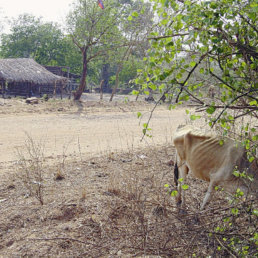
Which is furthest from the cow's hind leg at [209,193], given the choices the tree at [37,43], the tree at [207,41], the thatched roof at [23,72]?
the tree at [37,43]

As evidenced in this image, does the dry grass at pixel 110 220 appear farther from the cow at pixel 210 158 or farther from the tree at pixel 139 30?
the tree at pixel 139 30

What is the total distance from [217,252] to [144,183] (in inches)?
92.2

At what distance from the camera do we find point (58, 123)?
12008 millimetres

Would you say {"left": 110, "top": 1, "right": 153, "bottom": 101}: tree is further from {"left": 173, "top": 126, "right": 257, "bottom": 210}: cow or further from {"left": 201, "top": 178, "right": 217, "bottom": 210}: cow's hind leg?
{"left": 201, "top": 178, "right": 217, "bottom": 210}: cow's hind leg

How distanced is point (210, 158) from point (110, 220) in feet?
5.08

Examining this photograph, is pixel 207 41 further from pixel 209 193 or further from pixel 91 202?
pixel 91 202

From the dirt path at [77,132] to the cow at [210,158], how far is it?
5.37 ft

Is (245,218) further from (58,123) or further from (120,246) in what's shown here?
(58,123)

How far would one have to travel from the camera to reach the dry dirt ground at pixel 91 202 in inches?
127

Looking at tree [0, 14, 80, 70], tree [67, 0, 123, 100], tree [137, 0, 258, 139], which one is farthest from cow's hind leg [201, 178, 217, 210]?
tree [0, 14, 80, 70]

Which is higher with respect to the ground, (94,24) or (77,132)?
(94,24)

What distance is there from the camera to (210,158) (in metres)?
4.50

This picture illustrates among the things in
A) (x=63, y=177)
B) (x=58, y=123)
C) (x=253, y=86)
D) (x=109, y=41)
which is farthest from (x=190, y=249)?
(x=109, y=41)

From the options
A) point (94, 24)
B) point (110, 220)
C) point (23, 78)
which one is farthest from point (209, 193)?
point (23, 78)
